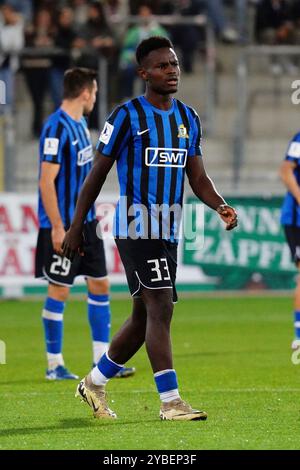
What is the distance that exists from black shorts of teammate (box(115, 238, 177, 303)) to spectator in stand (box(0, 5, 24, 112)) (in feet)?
39.9

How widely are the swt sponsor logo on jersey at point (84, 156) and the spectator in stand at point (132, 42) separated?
942 centimetres

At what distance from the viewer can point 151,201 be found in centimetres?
735

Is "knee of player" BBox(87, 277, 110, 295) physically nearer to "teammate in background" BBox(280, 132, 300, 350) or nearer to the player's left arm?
"teammate in background" BBox(280, 132, 300, 350)

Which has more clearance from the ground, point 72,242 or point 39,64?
point 39,64

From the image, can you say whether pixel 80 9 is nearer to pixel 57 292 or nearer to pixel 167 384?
pixel 57 292

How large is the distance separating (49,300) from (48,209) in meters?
0.84

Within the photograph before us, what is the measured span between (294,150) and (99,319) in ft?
8.71

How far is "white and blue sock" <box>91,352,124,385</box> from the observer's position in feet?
24.5

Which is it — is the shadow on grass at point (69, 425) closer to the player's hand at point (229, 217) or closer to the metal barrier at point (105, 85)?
the player's hand at point (229, 217)

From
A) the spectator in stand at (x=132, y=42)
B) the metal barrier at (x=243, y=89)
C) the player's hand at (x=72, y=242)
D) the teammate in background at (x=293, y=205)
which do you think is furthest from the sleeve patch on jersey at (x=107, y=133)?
the spectator in stand at (x=132, y=42)

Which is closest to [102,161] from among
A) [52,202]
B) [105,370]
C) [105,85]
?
[105,370]

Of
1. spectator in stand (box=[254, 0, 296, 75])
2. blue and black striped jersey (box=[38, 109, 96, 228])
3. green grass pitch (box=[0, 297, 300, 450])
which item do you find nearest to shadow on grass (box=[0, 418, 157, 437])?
green grass pitch (box=[0, 297, 300, 450])

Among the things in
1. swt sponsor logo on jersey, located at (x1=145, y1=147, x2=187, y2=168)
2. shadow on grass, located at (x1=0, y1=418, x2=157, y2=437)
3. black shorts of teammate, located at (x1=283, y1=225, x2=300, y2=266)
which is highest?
swt sponsor logo on jersey, located at (x1=145, y1=147, x2=187, y2=168)
